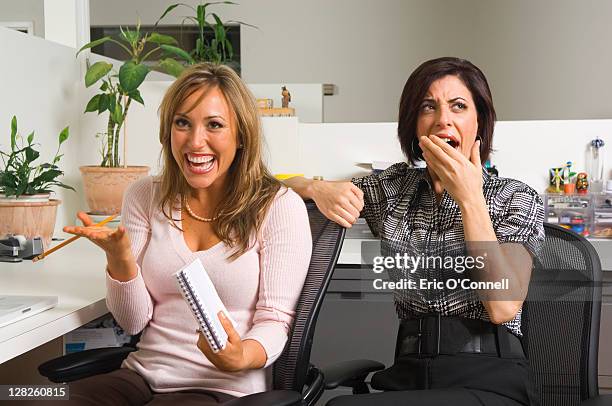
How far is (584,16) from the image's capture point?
5391mm

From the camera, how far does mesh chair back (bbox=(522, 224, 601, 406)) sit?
150 centimetres

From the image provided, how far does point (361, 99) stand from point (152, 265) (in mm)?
4534

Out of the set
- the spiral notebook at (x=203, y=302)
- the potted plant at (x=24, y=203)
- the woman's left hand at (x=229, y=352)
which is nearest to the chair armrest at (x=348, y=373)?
the woman's left hand at (x=229, y=352)

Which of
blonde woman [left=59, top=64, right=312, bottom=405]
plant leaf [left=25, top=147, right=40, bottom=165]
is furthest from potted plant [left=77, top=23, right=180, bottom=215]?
blonde woman [left=59, top=64, right=312, bottom=405]

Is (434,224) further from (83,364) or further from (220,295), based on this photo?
(83,364)

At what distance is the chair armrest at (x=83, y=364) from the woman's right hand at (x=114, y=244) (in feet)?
0.57

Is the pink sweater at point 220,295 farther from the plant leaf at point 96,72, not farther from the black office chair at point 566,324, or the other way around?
the plant leaf at point 96,72

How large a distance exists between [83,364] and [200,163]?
454 mm

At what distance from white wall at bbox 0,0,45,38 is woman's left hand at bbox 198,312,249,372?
5465 mm

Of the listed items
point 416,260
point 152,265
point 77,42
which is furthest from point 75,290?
point 77,42

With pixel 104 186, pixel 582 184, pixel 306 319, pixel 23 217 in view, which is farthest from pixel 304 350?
pixel 582 184

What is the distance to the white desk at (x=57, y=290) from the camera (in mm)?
1326

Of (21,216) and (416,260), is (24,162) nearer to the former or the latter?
(21,216)

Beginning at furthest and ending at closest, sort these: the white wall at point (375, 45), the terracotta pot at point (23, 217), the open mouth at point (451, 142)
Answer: the white wall at point (375, 45), the terracotta pot at point (23, 217), the open mouth at point (451, 142)
